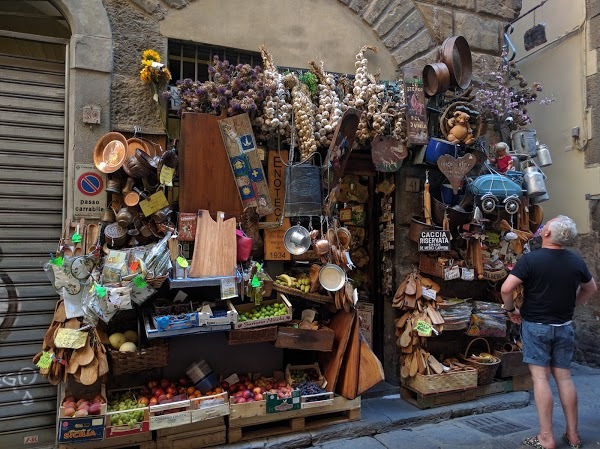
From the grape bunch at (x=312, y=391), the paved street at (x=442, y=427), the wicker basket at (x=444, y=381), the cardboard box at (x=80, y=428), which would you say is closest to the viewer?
the cardboard box at (x=80, y=428)

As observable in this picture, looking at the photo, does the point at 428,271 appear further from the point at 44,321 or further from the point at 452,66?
the point at 44,321

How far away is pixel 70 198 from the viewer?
12.4ft

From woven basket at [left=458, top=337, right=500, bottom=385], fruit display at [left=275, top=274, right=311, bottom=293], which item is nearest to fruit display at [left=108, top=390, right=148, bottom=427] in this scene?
fruit display at [left=275, top=274, right=311, bottom=293]

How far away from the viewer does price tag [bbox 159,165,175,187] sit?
149 inches

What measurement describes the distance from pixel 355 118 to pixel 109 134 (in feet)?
7.37

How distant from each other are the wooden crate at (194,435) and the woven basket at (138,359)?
0.56 m

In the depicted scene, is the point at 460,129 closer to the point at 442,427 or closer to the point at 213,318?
the point at 442,427

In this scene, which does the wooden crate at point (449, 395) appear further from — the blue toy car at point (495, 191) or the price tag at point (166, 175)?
the price tag at point (166, 175)

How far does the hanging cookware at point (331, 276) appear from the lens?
4.18 m

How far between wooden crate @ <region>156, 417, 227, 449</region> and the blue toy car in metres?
3.55

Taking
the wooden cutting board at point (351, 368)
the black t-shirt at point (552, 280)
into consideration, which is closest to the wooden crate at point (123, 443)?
the wooden cutting board at point (351, 368)

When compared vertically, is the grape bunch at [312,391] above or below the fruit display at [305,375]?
below

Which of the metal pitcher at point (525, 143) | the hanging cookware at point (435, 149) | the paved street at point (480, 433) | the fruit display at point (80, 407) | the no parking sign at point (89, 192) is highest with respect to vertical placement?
the metal pitcher at point (525, 143)

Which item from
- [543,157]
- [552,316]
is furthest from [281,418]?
[543,157]
